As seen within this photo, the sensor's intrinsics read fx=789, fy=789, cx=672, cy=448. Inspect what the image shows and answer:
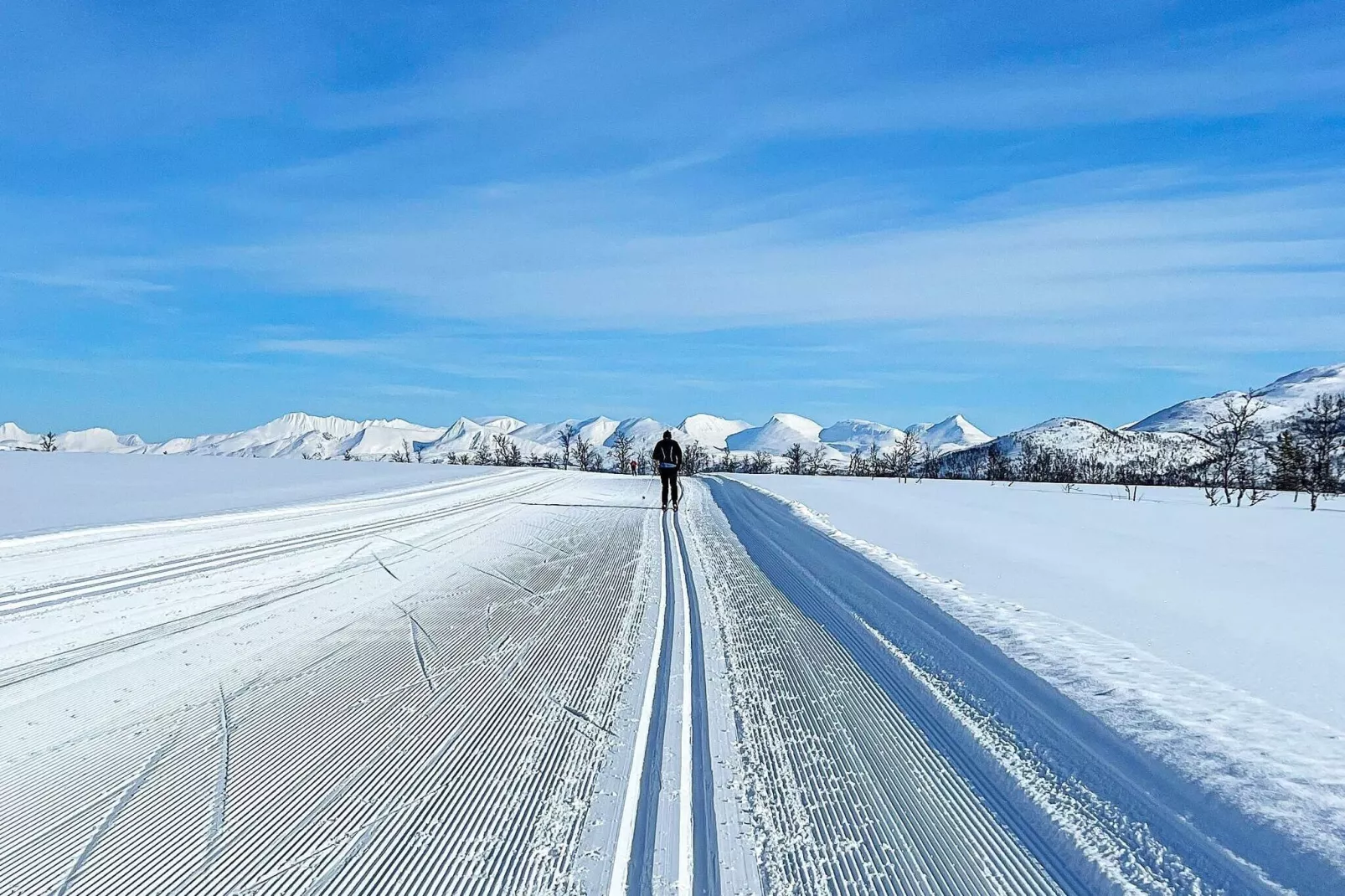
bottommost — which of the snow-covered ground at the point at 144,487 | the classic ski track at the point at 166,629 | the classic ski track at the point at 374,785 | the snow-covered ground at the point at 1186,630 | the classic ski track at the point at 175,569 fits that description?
the classic ski track at the point at 374,785

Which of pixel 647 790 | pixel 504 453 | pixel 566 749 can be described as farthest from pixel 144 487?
pixel 504 453

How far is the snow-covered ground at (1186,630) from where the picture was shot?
11.7ft

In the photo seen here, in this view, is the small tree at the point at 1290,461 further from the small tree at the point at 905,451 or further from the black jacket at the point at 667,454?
the black jacket at the point at 667,454

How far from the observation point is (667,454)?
1914 cm

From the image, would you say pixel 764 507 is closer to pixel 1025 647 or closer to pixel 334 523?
pixel 334 523

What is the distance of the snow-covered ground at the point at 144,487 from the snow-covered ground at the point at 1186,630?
8.88 m

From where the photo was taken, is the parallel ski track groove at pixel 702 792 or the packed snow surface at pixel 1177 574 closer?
the parallel ski track groove at pixel 702 792

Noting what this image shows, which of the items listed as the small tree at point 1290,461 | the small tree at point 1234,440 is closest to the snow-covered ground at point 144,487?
the small tree at point 1234,440

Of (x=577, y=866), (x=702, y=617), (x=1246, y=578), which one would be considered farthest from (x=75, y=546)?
(x=1246, y=578)

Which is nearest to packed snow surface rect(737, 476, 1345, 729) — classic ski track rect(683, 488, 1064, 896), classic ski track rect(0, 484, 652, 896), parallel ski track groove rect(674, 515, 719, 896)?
classic ski track rect(683, 488, 1064, 896)

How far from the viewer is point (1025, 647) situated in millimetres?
5484

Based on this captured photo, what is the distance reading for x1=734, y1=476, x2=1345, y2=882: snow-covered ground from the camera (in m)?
3.58

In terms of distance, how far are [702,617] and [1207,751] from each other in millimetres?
3969

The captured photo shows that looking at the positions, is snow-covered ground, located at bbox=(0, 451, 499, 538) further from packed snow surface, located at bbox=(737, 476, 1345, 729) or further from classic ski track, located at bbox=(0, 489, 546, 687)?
packed snow surface, located at bbox=(737, 476, 1345, 729)
